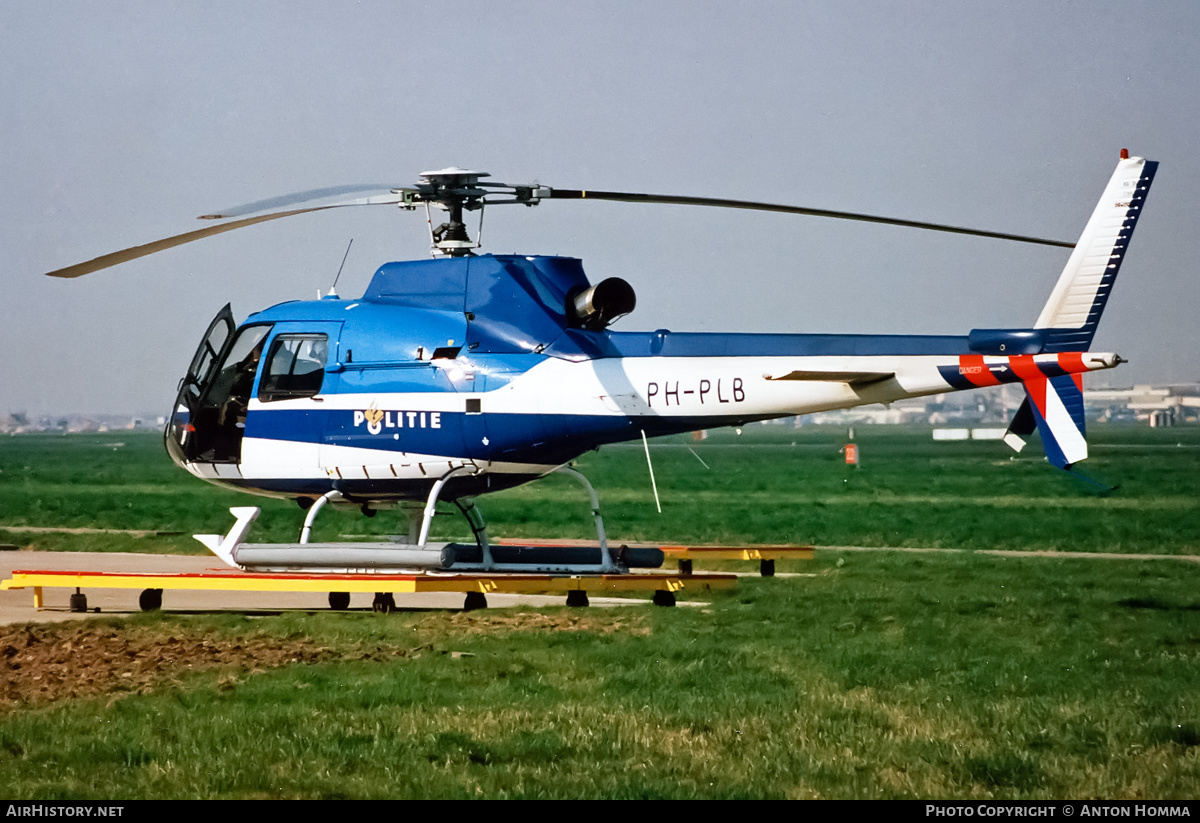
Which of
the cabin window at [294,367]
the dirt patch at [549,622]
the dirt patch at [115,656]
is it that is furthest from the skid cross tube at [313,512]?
the dirt patch at [115,656]

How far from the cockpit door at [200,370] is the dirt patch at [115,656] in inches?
133

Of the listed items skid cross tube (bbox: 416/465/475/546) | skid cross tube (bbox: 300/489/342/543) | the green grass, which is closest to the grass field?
the green grass

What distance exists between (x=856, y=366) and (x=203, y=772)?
24.4 ft

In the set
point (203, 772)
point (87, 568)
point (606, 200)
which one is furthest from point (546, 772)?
point (87, 568)

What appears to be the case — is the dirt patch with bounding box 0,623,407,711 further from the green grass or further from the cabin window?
the cabin window

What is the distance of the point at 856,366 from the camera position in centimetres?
1317

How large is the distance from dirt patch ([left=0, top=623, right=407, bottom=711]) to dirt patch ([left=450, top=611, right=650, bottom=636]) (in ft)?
5.41

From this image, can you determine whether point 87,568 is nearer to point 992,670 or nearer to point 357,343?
point 357,343

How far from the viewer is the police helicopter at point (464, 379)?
13273 millimetres

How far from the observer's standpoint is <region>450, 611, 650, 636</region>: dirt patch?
1316 cm

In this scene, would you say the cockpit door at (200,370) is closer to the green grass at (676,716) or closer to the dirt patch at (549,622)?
the green grass at (676,716)

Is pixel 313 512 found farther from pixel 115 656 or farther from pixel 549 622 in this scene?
pixel 115 656

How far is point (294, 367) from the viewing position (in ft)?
51.1

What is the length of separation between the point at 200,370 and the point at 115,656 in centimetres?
548
